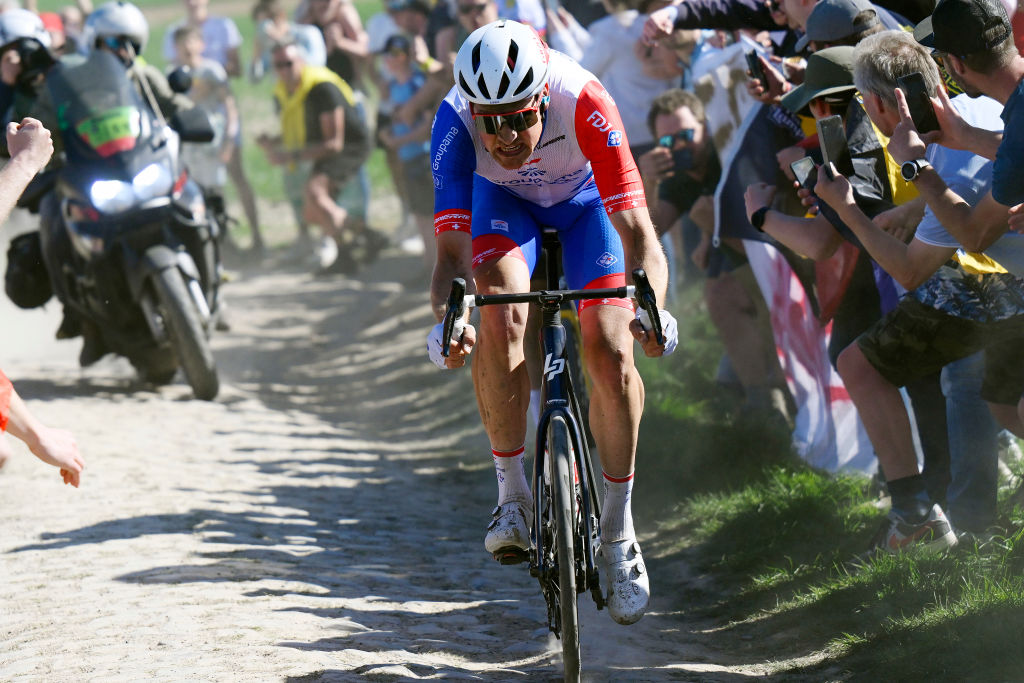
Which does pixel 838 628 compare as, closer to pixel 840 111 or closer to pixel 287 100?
pixel 840 111

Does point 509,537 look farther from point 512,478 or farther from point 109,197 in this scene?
point 109,197

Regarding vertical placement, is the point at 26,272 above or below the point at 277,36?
above

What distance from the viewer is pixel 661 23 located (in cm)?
736

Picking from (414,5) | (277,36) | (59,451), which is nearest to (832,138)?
(59,451)

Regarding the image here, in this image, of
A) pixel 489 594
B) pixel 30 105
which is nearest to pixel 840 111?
pixel 489 594

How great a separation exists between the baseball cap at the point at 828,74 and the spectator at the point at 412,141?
7716 millimetres

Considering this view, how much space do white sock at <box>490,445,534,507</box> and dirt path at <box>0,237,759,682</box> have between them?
2.17 feet

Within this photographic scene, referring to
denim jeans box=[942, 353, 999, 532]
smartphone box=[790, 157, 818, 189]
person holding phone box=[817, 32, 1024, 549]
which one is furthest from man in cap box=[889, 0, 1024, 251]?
denim jeans box=[942, 353, 999, 532]

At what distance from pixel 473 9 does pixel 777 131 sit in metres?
4.46

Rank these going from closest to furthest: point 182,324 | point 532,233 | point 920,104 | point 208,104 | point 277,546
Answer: point 920,104, point 532,233, point 277,546, point 182,324, point 208,104

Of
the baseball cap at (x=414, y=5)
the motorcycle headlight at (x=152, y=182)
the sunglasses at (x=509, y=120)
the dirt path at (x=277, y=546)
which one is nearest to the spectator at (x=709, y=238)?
the dirt path at (x=277, y=546)

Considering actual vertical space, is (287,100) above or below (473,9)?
below

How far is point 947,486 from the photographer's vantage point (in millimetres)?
5660

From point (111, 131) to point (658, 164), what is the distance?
4.13m
